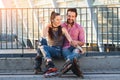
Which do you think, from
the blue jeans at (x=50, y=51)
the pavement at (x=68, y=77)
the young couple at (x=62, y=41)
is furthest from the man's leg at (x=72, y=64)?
the blue jeans at (x=50, y=51)

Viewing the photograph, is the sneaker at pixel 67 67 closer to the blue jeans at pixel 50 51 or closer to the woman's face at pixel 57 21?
the blue jeans at pixel 50 51

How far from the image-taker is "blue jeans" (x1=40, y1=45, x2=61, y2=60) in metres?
8.57

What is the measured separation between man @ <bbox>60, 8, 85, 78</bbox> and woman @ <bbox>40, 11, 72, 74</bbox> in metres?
0.15

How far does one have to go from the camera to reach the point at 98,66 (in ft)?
31.1

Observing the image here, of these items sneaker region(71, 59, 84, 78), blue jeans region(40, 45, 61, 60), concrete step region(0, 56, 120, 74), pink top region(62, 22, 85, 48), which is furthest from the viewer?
concrete step region(0, 56, 120, 74)

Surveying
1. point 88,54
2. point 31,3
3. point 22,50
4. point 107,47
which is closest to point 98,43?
point 107,47

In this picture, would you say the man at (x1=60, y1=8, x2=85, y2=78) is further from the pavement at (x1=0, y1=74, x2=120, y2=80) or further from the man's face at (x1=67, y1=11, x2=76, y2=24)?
the pavement at (x1=0, y1=74, x2=120, y2=80)

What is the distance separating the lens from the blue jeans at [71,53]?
8356mm

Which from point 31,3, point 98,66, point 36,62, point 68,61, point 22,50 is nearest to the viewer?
point 68,61

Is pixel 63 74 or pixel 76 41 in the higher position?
pixel 76 41

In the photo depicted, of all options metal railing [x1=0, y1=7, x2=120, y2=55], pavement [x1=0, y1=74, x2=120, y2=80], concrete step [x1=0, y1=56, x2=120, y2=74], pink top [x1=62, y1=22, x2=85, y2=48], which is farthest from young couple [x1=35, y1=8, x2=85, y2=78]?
metal railing [x1=0, y1=7, x2=120, y2=55]

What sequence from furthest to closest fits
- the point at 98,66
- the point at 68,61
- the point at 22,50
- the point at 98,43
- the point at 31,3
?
the point at 31,3
the point at 98,43
the point at 22,50
the point at 98,66
the point at 68,61

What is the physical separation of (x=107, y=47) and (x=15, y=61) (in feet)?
9.30

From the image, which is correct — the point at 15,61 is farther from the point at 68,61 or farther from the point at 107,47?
the point at 107,47
